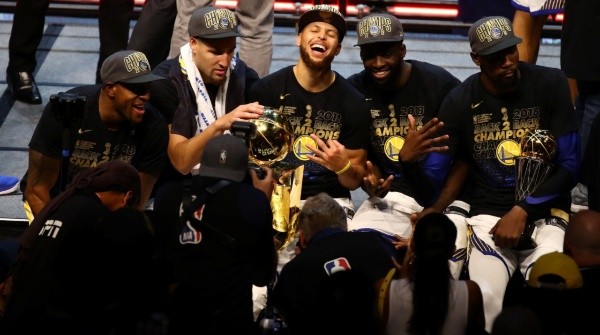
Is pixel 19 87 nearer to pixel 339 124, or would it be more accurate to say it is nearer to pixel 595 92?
pixel 339 124

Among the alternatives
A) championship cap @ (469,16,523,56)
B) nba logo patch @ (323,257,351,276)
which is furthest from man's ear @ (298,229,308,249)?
championship cap @ (469,16,523,56)

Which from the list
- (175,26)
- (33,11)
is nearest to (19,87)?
(33,11)

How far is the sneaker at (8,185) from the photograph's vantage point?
659 cm

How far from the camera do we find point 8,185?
661 cm

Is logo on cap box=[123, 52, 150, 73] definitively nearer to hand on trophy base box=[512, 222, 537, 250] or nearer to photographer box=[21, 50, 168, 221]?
photographer box=[21, 50, 168, 221]

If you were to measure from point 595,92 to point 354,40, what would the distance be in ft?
7.80

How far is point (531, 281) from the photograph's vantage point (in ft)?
15.1

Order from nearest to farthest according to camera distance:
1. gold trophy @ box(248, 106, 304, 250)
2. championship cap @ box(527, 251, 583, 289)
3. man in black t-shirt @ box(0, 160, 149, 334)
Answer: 1. man in black t-shirt @ box(0, 160, 149, 334)
2. championship cap @ box(527, 251, 583, 289)
3. gold trophy @ box(248, 106, 304, 250)

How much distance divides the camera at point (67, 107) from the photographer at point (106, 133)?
0.48m

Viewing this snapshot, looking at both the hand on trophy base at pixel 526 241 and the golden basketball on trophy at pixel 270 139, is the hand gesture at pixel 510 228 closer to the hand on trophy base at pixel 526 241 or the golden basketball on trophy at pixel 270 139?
the hand on trophy base at pixel 526 241

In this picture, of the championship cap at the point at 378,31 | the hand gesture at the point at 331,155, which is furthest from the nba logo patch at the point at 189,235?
the championship cap at the point at 378,31

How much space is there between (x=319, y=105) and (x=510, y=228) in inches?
46.1

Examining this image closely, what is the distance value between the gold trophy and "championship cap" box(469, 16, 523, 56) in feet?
3.37

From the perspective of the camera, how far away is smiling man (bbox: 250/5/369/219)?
20.0 ft
